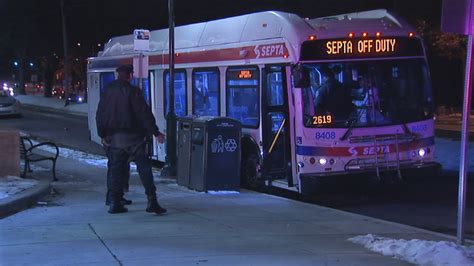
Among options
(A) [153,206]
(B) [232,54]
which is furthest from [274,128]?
(A) [153,206]

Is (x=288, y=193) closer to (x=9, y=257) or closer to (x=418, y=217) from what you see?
(x=418, y=217)

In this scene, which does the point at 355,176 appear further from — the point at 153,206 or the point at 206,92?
the point at 206,92

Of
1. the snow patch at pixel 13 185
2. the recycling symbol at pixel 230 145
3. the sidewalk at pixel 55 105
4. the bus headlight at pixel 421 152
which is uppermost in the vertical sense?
the recycling symbol at pixel 230 145

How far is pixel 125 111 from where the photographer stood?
798 cm

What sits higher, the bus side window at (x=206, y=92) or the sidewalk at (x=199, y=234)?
the bus side window at (x=206, y=92)

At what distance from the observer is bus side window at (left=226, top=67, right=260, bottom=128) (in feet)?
36.1

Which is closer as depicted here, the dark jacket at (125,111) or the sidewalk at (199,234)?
the sidewalk at (199,234)

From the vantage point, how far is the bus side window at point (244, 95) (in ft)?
36.1

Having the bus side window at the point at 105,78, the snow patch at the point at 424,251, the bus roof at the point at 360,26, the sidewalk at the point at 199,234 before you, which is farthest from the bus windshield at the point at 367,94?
the bus side window at the point at 105,78

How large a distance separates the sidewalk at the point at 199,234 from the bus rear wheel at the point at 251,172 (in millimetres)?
1048

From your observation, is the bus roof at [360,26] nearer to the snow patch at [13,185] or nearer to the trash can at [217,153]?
the trash can at [217,153]

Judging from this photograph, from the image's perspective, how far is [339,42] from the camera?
391 inches

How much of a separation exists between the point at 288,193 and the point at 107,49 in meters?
8.70

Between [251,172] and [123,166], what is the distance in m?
3.50
